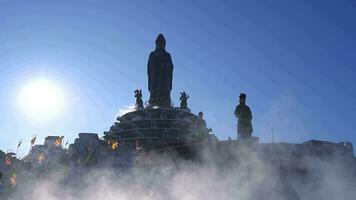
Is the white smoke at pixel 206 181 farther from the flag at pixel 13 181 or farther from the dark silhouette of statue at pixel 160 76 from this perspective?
the dark silhouette of statue at pixel 160 76

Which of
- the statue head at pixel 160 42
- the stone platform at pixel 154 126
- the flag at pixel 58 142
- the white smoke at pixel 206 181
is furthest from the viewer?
the statue head at pixel 160 42

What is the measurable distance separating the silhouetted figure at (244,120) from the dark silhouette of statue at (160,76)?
2062 centimetres

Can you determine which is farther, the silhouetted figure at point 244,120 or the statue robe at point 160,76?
the statue robe at point 160,76

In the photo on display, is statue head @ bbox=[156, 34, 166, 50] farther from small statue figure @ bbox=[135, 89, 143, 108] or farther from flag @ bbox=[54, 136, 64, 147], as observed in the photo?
flag @ bbox=[54, 136, 64, 147]

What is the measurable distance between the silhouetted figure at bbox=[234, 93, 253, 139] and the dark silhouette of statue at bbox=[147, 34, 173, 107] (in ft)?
67.6

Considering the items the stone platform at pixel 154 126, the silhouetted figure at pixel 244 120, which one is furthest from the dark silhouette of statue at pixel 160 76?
the silhouetted figure at pixel 244 120

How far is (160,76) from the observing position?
44.1m

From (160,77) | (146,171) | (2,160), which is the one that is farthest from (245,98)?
(160,77)

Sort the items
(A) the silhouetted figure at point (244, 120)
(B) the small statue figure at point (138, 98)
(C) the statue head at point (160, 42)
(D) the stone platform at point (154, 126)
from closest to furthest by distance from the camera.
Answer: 1. (A) the silhouetted figure at point (244, 120)
2. (D) the stone platform at point (154, 126)
3. (B) the small statue figure at point (138, 98)
4. (C) the statue head at point (160, 42)

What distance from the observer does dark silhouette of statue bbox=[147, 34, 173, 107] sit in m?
43.3

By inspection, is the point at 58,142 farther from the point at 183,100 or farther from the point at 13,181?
the point at 183,100

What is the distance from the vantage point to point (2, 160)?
23.4 metres

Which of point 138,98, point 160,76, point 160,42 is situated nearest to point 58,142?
point 138,98

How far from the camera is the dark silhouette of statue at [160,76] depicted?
43.3m
